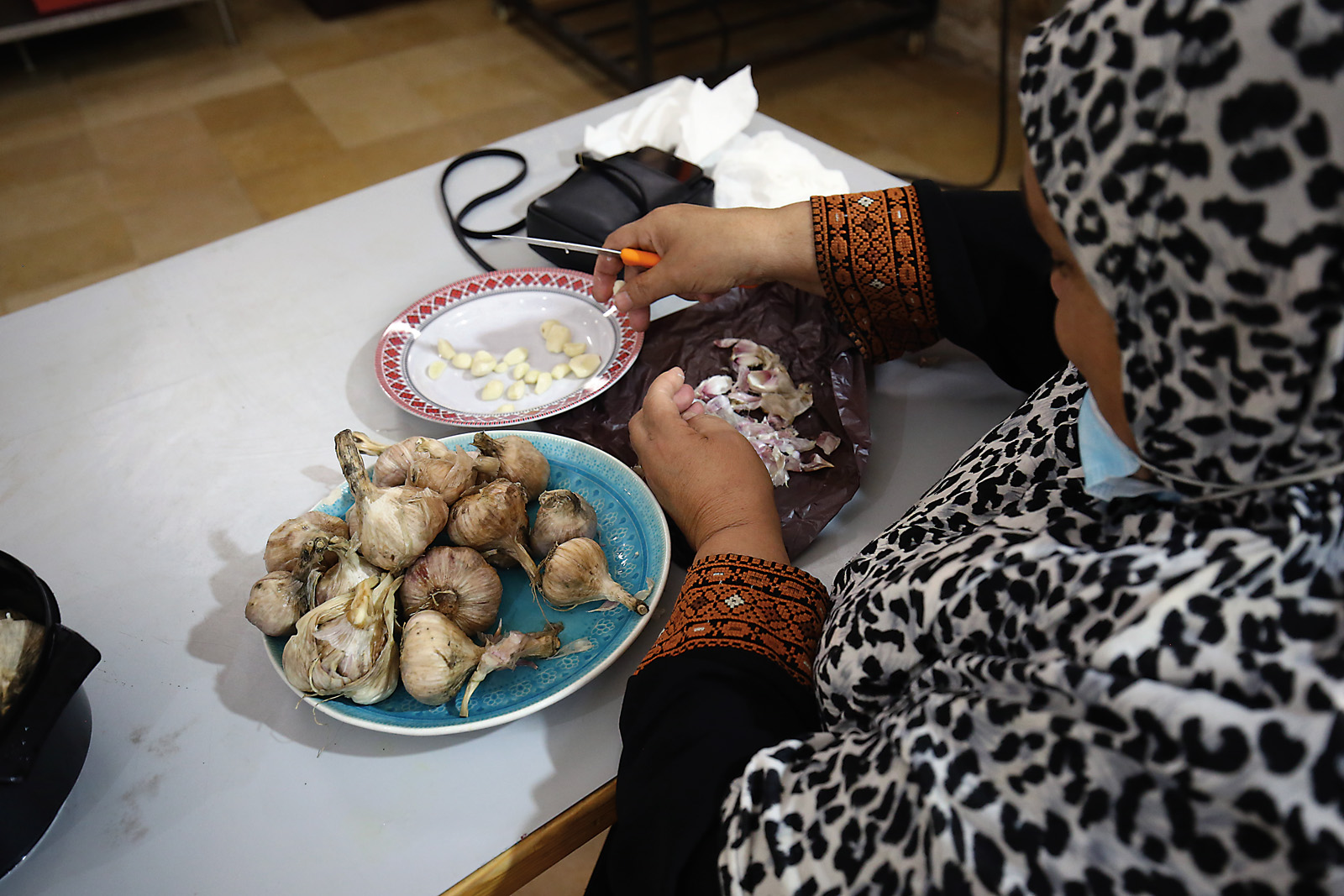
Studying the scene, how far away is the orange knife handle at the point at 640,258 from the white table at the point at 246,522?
23 cm

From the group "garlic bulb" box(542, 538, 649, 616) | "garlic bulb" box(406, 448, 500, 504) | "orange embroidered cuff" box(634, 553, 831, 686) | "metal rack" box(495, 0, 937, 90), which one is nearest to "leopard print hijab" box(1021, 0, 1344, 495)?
"orange embroidered cuff" box(634, 553, 831, 686)

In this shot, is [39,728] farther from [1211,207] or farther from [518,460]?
[1211,207]

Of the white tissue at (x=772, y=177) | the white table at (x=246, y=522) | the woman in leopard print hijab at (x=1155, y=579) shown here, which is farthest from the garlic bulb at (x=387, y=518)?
the white tissue at (x=772, y=177)

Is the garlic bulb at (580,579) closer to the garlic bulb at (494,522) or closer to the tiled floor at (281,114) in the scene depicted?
the garlic bulb at (494,522)

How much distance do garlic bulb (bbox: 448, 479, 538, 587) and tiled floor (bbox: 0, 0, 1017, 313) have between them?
220 cm

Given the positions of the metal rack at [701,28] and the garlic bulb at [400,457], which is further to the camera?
the metal rack at [701,28]

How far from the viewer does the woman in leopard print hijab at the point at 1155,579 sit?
0.35 metres

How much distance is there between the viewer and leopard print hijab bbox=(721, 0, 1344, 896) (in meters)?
0.35

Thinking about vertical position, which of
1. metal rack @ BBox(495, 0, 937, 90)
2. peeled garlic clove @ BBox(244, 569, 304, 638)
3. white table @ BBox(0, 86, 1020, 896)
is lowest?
metal rack @ BBox(495, 0, 937, 90)

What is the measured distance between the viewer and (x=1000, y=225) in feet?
2.85

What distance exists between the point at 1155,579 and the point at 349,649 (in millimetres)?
519

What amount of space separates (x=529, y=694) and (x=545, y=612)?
0.27 feet

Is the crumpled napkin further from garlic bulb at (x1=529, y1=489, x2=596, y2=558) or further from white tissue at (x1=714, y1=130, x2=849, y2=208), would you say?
garlic bulb at (x1=529, y1=489, x2=596, y2=558)

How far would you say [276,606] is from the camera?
69cm
